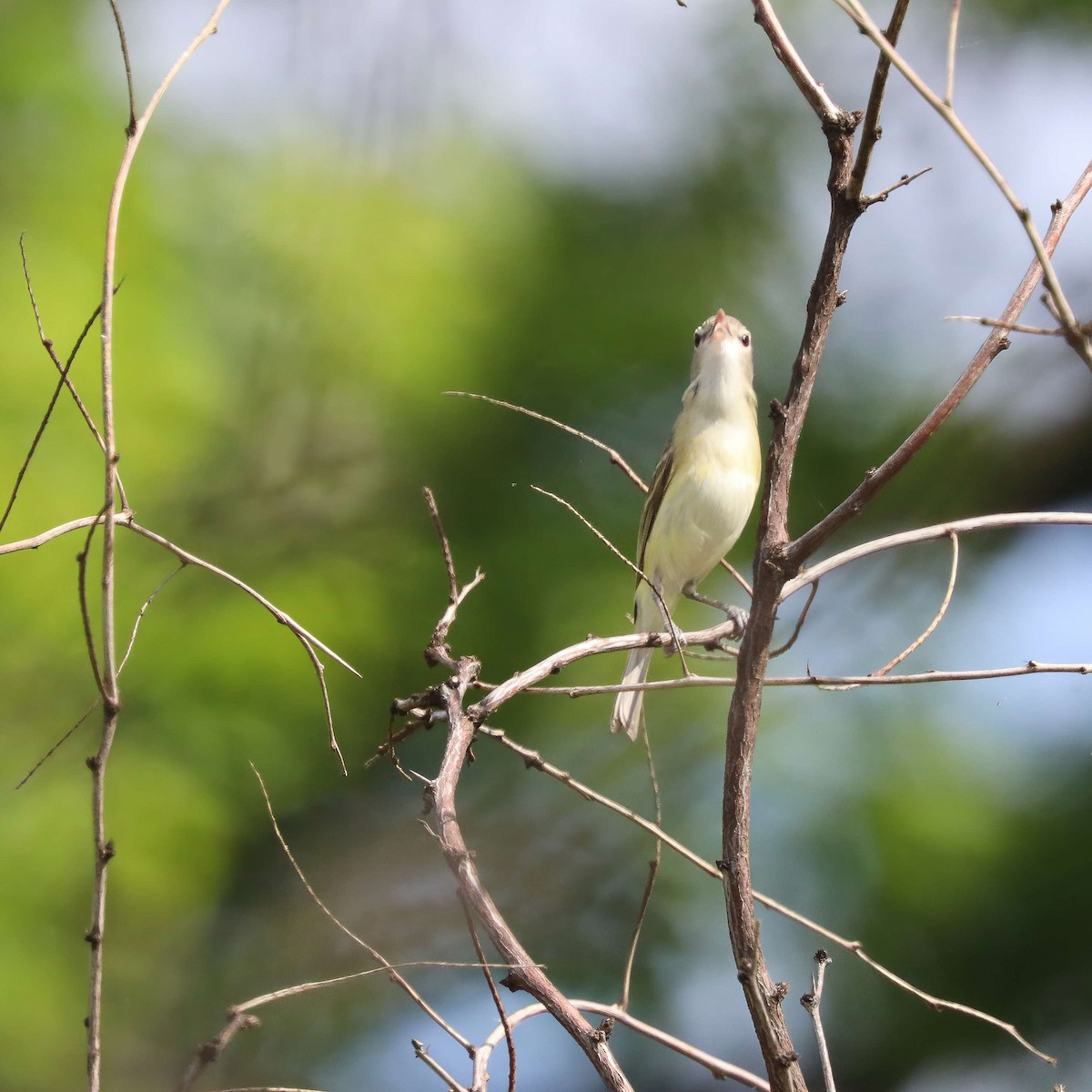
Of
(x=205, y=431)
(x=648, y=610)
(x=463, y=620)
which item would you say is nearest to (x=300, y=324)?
(x=205, y=431)

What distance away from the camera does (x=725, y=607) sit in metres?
2.63

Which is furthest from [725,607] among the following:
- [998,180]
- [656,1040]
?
[998,180]

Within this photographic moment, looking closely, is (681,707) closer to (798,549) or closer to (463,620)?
(463,620)

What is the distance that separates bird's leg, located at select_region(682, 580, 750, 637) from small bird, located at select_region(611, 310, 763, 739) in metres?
0.10

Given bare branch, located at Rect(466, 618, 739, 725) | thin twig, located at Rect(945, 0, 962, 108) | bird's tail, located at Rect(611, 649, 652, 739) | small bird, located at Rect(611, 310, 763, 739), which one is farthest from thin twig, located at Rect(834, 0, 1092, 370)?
small bird, located at Rect(611, 310, 763, 739)

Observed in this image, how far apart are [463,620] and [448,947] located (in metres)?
0.73

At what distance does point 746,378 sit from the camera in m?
2.85

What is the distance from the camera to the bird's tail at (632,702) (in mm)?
2344

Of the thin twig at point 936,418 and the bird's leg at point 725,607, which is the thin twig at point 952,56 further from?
the bird's leg at point 725,607

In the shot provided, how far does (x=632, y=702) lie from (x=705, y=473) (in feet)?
2.22

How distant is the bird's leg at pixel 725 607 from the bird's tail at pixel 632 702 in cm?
20

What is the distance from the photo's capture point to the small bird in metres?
2.80

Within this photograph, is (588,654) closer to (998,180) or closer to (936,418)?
(936,418)

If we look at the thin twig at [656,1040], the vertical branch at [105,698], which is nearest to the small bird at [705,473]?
the thin twig at [656,1040]
